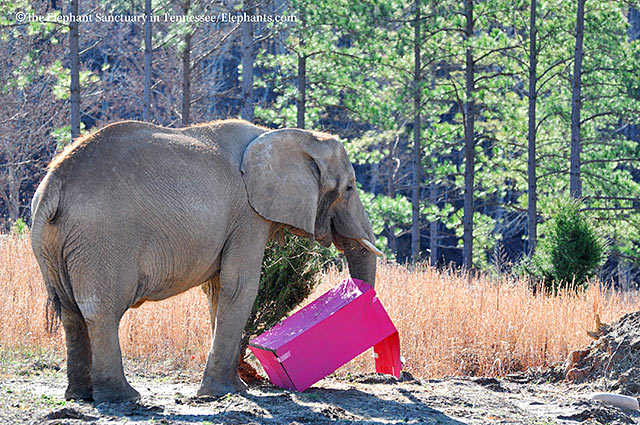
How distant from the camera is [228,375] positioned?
723cm

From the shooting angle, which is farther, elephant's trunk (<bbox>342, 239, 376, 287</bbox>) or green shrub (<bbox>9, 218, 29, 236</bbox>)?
green shrub (<bbox>9, 218, 29, 236</bbox>)

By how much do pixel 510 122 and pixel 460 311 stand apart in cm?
1518

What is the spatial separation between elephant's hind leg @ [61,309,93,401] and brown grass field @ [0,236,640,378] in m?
2.43

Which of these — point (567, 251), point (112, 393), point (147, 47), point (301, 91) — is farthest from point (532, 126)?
point (112, 393)

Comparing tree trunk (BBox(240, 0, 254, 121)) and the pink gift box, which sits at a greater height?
tree trunk (BBox(240, 0, 254, 121))

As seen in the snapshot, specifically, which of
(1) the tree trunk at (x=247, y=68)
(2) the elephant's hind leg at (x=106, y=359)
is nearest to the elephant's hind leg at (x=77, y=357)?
(2) the elephant's hind leg at (x=106, y=359)

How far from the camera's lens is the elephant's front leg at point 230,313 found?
717 cm

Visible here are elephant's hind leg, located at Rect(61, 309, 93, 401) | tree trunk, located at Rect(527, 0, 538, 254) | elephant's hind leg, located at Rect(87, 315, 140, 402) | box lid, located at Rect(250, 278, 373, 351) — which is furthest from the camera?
tree trunk, located at Rect(527, 0, 538, 254)

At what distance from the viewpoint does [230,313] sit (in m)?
7.23

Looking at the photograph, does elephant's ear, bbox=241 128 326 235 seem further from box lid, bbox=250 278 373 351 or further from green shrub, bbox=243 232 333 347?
green shrub, bbox=243 232 333 347

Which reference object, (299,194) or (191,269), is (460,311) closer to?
(299,194)

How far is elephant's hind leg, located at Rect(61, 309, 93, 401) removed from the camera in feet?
22.1

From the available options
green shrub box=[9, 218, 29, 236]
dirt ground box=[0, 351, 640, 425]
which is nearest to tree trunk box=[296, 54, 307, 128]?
green shrub box=[9, 218, 29, 236]

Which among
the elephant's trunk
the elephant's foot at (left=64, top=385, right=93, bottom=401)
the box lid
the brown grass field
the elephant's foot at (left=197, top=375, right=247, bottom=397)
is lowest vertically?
the brown grass field
